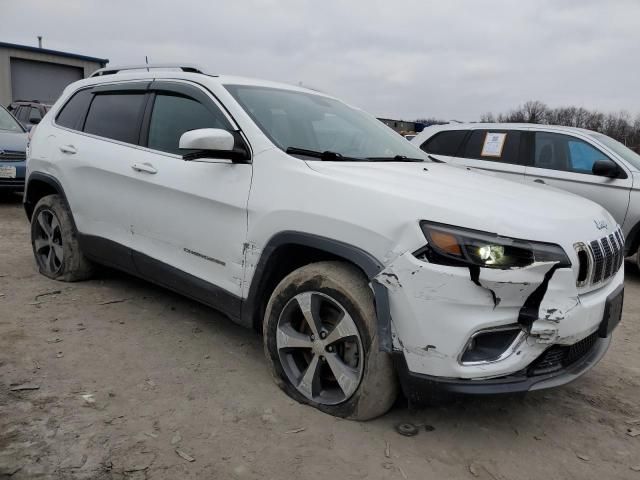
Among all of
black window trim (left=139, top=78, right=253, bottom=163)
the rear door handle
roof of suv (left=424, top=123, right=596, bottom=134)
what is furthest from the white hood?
roof of suv (left=424, top=123, right=596, bottom=134)

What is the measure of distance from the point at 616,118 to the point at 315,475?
184 feet

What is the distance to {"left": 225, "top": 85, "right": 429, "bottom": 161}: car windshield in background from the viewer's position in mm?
3139

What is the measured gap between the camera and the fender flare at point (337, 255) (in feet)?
7.75

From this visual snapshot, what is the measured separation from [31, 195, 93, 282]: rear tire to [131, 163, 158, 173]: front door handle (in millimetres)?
1121

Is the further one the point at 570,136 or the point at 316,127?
the point at 570,136

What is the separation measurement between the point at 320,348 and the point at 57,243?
2.96m

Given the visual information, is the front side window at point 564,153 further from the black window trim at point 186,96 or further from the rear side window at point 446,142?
the black window trim at point 186,96

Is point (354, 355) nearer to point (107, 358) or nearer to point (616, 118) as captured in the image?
point (107, 358)

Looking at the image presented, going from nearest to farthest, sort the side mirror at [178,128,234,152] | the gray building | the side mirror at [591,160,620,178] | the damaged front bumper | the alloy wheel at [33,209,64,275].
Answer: the damaged front bumper < the side mirror at [178,128,234,152] < the alloy wheel at [33,209,64,275] < the side mirror at [591,160,620,178] < the gray building

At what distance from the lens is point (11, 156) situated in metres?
8.30

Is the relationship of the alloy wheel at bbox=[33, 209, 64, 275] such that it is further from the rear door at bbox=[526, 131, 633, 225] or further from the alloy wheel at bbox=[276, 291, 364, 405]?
the rear door at bbox=[526, 131, 633, 225]

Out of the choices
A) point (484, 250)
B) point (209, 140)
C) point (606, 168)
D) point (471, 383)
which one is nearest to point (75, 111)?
point (209, 140)

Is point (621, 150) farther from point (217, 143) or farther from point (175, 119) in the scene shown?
point (217, 143)

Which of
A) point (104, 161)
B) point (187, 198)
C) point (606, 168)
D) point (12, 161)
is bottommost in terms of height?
point (12, 161)
